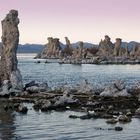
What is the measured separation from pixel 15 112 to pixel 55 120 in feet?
21.6

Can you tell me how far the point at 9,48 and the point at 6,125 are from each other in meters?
30.7

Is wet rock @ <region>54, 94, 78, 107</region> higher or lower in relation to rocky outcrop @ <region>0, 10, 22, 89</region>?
lower

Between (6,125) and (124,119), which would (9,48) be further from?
(124,119)

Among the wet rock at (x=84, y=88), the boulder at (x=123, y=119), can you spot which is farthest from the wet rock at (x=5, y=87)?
the boulder at (x=123, y=119)

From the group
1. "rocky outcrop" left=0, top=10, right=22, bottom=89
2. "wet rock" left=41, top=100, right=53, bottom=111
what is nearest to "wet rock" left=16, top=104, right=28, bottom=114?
"wet rock" left=41, top=100, right=53, bottom=111

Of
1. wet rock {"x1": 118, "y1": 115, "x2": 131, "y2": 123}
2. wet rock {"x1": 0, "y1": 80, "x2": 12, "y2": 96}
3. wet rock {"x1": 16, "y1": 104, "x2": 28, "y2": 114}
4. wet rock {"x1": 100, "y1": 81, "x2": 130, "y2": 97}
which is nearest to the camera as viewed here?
wet rock {"x1": 118, "y1": 115, "x2": 131, "y2": 123}

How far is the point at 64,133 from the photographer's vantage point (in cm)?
3838

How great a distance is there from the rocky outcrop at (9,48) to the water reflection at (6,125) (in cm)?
1676

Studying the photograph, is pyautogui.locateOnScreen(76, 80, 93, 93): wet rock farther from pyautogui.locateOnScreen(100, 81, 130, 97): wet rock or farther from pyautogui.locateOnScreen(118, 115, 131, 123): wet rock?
pyautogui.locateOnScreen(118, 115, 131, 123): wet rock

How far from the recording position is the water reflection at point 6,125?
37.5 m

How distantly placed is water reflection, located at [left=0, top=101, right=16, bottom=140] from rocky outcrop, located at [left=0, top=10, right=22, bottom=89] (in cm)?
1676

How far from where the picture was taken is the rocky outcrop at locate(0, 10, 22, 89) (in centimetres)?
6969

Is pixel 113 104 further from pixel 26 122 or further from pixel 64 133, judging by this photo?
pixel 64 133

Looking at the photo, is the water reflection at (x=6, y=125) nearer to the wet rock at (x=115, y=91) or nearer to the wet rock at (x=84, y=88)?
the wet rock at (x=115, y=91)
